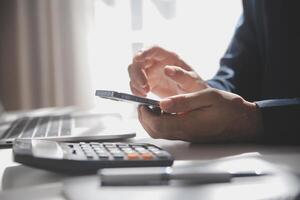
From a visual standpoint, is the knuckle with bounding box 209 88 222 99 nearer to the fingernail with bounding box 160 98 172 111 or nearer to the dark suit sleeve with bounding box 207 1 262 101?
the fingernail with bounding box 160 98 172 111

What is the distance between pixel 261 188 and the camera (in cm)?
39

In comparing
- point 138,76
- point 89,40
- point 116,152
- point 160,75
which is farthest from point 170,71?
point 89,40

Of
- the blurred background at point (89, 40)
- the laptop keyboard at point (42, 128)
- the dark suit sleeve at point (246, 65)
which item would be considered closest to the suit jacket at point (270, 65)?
the dark suit sleeve at point (246, 65)

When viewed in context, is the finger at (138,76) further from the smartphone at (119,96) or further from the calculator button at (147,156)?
the calculator button at (147,156)

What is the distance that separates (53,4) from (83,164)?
1.37 metres

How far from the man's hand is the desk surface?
17mm

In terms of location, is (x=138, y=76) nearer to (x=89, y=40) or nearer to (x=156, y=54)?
(x=156, y=54)

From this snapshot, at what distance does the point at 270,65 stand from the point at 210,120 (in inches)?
12.8

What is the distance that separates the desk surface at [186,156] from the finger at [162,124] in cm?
1

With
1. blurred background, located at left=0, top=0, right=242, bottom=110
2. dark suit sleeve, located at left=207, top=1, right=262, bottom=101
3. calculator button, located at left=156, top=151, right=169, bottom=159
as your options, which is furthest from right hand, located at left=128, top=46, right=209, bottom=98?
blurred background, located at left=0, top=0, right=242, bottom=110

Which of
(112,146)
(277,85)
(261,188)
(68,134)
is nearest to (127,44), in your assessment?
(277,85)

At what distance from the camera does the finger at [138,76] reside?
0.81m

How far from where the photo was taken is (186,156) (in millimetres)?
552

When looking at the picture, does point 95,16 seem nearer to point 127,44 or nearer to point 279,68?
point 127,44
